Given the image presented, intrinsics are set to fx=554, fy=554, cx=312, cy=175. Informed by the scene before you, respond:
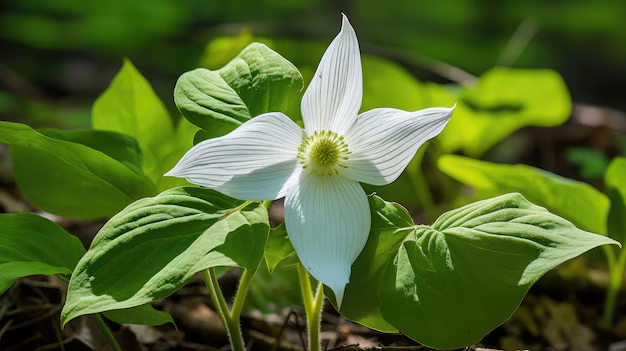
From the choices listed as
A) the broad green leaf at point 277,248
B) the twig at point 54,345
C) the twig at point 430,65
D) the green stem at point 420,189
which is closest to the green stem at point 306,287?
the broad green leaf at point 277,248

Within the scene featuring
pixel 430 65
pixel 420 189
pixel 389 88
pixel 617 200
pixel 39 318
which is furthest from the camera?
pixel 430 65

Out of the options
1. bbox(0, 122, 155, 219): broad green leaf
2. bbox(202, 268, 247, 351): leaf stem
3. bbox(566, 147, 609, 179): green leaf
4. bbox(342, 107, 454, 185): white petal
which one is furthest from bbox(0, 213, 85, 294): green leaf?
bbox(566, 147, 609, 179): green leaf

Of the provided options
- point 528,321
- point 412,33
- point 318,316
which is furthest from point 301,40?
point 412,33

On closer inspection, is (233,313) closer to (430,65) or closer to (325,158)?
(325,158)

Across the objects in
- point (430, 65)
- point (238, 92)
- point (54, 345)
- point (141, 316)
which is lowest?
point (54, 345)

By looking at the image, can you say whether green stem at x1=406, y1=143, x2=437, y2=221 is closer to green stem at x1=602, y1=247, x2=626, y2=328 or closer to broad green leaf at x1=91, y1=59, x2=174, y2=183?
green stem at x1=602, y1=247, x2=626, y2=328

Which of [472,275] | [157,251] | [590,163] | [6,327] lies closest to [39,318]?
[6,327]

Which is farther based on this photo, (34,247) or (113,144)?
(113,144)
